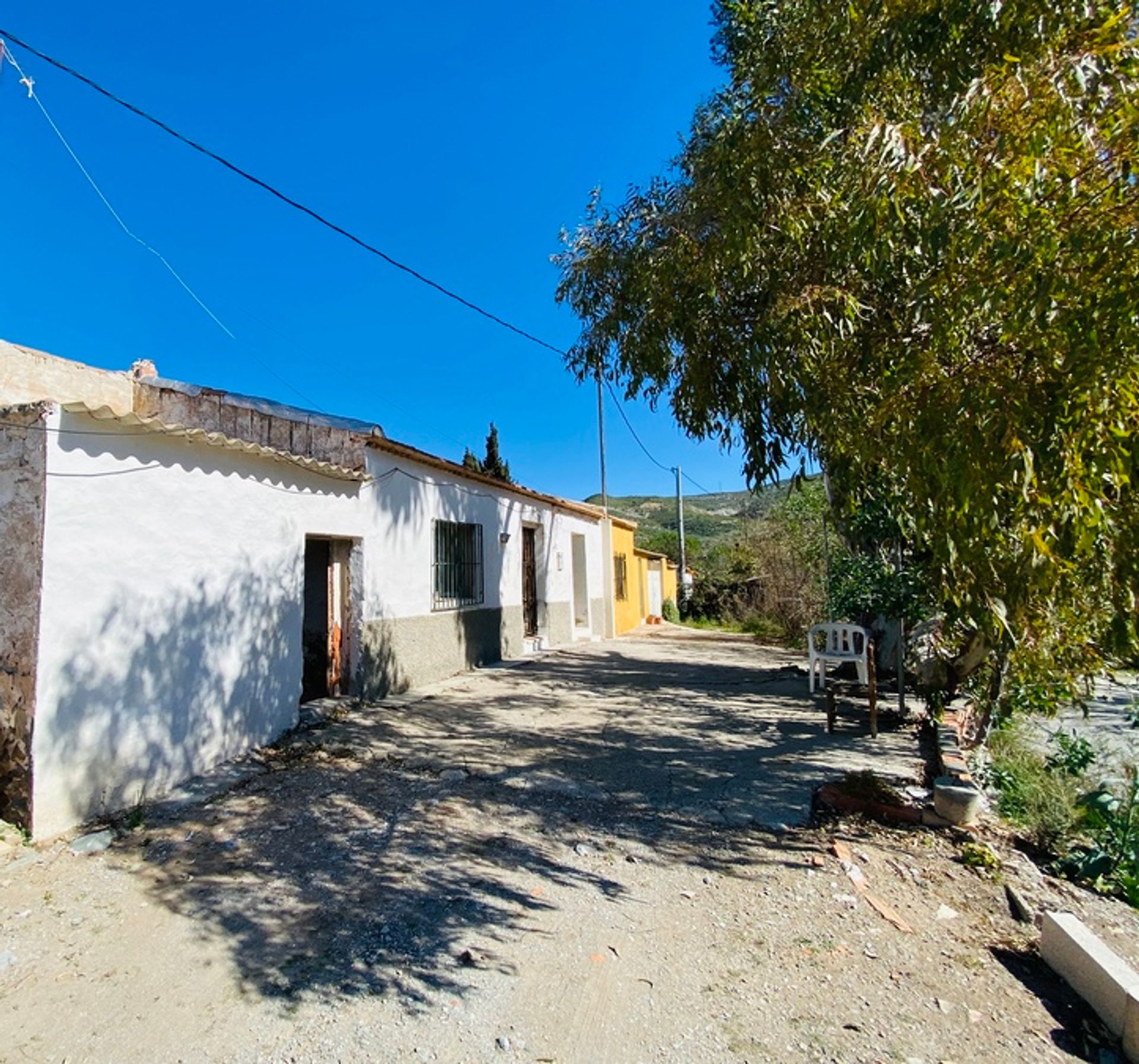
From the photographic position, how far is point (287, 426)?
790 centimetres

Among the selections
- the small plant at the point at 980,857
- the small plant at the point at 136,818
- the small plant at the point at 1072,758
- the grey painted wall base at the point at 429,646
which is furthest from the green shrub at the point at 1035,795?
the grey painted wall base at the point at 429,646

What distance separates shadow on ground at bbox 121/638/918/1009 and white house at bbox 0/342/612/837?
61 cm

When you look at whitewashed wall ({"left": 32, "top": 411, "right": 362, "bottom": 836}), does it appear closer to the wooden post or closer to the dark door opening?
the wooden post

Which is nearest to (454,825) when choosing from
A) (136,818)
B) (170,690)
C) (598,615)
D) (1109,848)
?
(136,818)

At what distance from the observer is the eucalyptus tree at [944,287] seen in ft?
8.74

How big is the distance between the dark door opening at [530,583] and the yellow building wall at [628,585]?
4.33 meters

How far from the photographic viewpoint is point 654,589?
2592 cm

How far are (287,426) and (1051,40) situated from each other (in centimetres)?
753

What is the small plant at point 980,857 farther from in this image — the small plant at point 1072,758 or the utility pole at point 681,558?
the utility pole at point 681,558

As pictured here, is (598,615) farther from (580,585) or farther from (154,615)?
(154,615)

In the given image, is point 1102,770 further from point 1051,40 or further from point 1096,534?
point 1051,40

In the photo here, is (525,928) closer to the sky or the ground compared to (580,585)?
closer to the ground

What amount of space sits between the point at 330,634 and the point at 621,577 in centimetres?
1341

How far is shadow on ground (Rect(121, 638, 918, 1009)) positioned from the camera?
327cm
